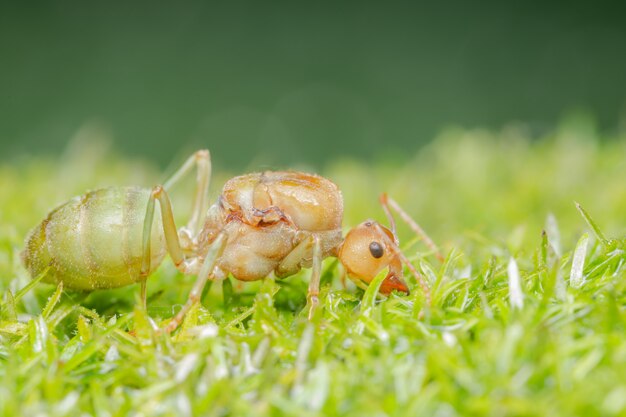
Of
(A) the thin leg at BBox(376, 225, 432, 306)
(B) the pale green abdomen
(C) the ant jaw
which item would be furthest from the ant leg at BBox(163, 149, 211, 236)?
(C) the ant jaw

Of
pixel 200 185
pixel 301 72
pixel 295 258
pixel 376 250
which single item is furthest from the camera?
pixel 301 72

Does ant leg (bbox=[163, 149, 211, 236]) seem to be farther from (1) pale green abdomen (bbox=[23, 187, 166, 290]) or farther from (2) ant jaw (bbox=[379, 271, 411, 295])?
(2) ant jaw (bbox=[379, 271, 411, 295])

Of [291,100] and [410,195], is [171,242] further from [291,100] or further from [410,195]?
[291,100]

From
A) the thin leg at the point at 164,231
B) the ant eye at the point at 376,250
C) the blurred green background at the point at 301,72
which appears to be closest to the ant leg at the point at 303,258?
the ant eye at the point at 376,250

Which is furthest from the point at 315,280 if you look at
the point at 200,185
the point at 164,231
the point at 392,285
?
the point at 200,185

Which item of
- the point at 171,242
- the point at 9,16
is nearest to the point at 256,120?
the point at 9,16

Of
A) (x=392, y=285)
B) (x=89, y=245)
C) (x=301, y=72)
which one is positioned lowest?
(x=392, y=285)

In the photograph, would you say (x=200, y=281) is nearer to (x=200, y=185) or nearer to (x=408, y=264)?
(x=408, y=264)
